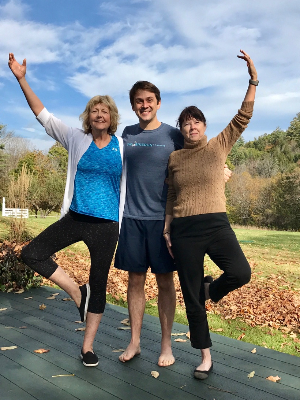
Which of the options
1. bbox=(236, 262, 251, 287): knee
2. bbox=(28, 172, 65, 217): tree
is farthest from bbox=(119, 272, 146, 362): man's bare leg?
bbox=(28, 172, 65, 217): tree

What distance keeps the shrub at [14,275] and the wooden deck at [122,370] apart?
4.31 feet

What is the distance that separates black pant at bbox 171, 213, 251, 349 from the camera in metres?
2.40

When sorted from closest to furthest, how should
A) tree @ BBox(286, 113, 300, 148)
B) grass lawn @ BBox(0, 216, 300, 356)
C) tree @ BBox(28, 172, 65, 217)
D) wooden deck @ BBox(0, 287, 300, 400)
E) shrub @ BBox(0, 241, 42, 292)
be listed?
wooden deck @ BBox(0, 287, 300, 400) < grass lawn @ BBox(0, 216, 300, 356) < shrub @ BBox(0, 241, 42, 292) < tree @ BBox(28, 172, 65, 217) < tree @ BBox(286, 113, 300, 148)

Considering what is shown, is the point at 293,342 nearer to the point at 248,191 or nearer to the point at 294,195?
the point at 294,195

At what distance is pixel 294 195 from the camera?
92.2 ft

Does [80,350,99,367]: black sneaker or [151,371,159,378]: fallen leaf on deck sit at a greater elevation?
[80,350,99,367]: black sneaker

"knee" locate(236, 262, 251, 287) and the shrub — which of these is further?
the shrub

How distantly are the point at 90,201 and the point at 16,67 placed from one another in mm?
1026

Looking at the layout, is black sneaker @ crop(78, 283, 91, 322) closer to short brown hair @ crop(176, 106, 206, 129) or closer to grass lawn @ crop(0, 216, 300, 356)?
short brown hair @ crop(176, 106, 206, 129)

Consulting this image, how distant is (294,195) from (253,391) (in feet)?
90.0

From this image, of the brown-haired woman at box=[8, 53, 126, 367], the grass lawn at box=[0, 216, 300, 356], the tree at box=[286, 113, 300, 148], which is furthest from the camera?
the tree at box=[286, 113, 300, 148]

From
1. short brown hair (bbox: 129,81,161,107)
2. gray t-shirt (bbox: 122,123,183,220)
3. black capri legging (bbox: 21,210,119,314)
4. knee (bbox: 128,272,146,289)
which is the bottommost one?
knee (bbox: 128,272,146,289)

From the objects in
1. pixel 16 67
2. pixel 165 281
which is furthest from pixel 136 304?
pixel 16 67

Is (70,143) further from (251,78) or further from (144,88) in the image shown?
(251,78)
